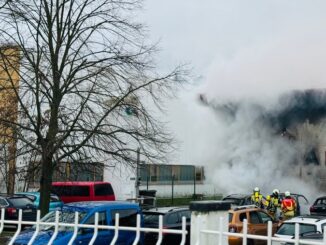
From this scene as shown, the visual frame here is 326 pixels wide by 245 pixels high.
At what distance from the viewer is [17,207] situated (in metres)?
20.0

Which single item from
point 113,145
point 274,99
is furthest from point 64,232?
point 274,99

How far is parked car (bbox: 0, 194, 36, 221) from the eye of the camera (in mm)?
19859

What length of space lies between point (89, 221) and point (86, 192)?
15301mm

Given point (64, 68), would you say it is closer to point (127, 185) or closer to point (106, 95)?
point (106, 95)

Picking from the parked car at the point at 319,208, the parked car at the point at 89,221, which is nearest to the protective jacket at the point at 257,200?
the parked car at the point at 319,208

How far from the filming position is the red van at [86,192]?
27094 mm

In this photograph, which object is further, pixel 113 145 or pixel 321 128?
pixel 321 128

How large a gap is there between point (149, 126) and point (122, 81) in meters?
1.59

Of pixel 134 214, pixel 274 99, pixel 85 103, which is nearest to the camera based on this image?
pixel 134 214

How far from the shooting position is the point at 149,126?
15578 millimetres

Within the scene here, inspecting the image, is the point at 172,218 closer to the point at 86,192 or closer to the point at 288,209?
the point at 288,209

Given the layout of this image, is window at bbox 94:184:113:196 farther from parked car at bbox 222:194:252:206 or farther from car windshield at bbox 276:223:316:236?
car windshield at bbox 276:223:316:236

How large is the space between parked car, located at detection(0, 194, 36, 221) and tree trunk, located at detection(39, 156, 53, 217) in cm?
544

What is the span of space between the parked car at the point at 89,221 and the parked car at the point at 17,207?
7810 mm
